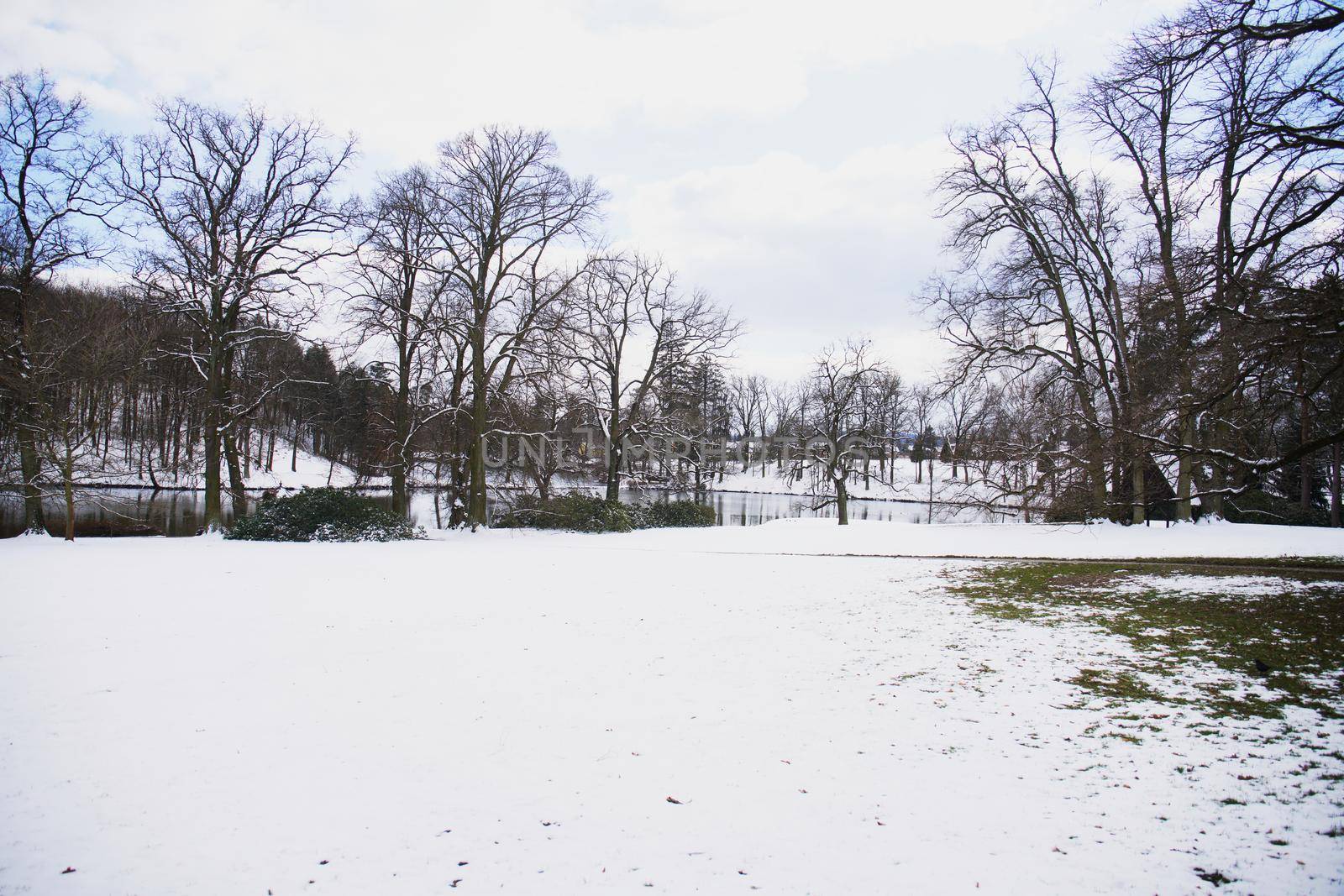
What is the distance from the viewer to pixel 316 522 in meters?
17.6

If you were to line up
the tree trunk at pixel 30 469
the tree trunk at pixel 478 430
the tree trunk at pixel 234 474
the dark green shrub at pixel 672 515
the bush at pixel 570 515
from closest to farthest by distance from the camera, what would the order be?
the tree trunk at pixel 30 469, the tree trunk at pixel 234 474, the tree trunk at pixel 478 430, the bush at pixel 570 515, the dark green shrub at pixel 672 515

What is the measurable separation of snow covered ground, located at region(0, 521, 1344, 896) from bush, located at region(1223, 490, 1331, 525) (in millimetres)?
22285

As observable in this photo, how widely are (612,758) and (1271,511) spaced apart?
30.1 meters

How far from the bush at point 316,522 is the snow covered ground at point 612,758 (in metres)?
7.92

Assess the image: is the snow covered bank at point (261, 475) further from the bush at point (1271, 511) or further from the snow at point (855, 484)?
the bush at point (1271, 511)

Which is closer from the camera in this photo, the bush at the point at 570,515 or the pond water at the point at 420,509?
the bush at the point at 570,515

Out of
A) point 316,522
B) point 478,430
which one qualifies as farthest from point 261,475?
point 478,430

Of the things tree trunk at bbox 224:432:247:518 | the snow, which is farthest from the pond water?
tree trunk at bbox 224:432:247:518

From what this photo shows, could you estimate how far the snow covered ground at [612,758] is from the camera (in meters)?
3.67

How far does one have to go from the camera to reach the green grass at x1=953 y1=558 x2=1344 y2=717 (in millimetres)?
5711

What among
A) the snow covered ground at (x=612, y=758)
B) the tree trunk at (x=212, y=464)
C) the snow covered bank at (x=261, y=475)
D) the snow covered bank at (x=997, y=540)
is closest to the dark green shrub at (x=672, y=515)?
the snow covered bank at (x=997, y=540)

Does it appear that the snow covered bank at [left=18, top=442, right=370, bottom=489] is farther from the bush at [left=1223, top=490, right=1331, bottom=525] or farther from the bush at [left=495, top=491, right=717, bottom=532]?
the bush at [left=1223, top=490, right=1331, bottom=525]

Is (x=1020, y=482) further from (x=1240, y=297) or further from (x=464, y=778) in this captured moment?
(x=464, y=778)

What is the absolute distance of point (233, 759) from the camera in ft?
15.9
